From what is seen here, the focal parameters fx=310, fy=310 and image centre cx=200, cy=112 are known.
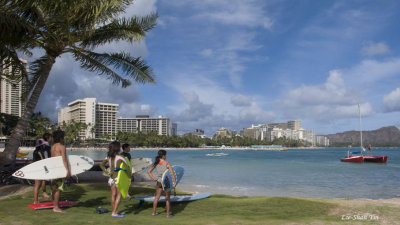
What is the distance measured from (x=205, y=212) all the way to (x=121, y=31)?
6888 millimetres

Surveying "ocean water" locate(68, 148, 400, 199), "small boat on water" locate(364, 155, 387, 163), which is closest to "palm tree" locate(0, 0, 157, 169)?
"ocean water" locate(68, 148, 400, 199)

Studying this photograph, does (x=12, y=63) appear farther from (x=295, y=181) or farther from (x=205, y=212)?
(x=295, y=181)

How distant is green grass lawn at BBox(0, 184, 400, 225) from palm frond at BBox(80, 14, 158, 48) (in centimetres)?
530

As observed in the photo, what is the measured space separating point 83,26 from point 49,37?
44.1 inches

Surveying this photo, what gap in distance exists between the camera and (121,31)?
10820 mm

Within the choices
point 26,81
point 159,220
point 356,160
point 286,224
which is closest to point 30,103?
point 26,81

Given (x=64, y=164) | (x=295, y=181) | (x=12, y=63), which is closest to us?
(x=64, y=164)

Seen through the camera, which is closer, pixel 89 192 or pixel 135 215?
pixel 135 215

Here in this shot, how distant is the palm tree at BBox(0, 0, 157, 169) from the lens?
358 inches

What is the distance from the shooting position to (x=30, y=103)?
10.5m

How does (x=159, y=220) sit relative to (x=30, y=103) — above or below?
below

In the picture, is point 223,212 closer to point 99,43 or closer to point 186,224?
point 186,224

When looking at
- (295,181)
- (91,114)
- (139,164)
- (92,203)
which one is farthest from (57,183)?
(91,114)

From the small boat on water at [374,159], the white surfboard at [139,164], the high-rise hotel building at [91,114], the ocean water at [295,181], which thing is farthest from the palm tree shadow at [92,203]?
the high-rise hotel building at [91,114]
